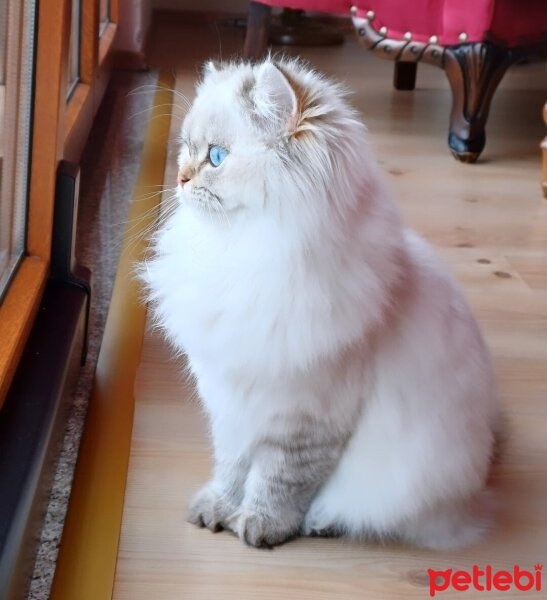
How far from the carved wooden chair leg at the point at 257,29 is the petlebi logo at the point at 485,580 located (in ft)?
7.92

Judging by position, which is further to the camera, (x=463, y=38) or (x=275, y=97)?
(x=463, y=38)

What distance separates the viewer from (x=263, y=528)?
3.82ft

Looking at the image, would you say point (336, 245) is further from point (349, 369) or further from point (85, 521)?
point (85, 521)

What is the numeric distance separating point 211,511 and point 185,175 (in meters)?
0.45

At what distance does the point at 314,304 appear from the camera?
1029 millimetres

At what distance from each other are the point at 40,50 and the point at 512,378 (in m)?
0.96

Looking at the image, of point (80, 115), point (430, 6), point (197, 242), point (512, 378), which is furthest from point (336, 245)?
point (430, 6)

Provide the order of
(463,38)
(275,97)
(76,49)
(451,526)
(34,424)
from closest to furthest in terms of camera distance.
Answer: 1. (275,97)
2. (34,424)
3. (451,526)
4. (76,49)
5. (463,38)

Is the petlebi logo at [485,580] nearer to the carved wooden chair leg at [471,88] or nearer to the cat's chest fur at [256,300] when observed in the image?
the cat's chest fur at [256,300]

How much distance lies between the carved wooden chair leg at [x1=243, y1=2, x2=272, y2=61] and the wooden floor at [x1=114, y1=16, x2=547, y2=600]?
0.69 m

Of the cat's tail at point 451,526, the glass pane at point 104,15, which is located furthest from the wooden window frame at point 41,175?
the glass pane at point 104,15

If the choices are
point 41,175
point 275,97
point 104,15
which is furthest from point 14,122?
point 104,15

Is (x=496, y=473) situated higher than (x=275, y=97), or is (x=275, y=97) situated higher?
(x=275, y=97)

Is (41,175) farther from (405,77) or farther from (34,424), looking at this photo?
(405,77)
